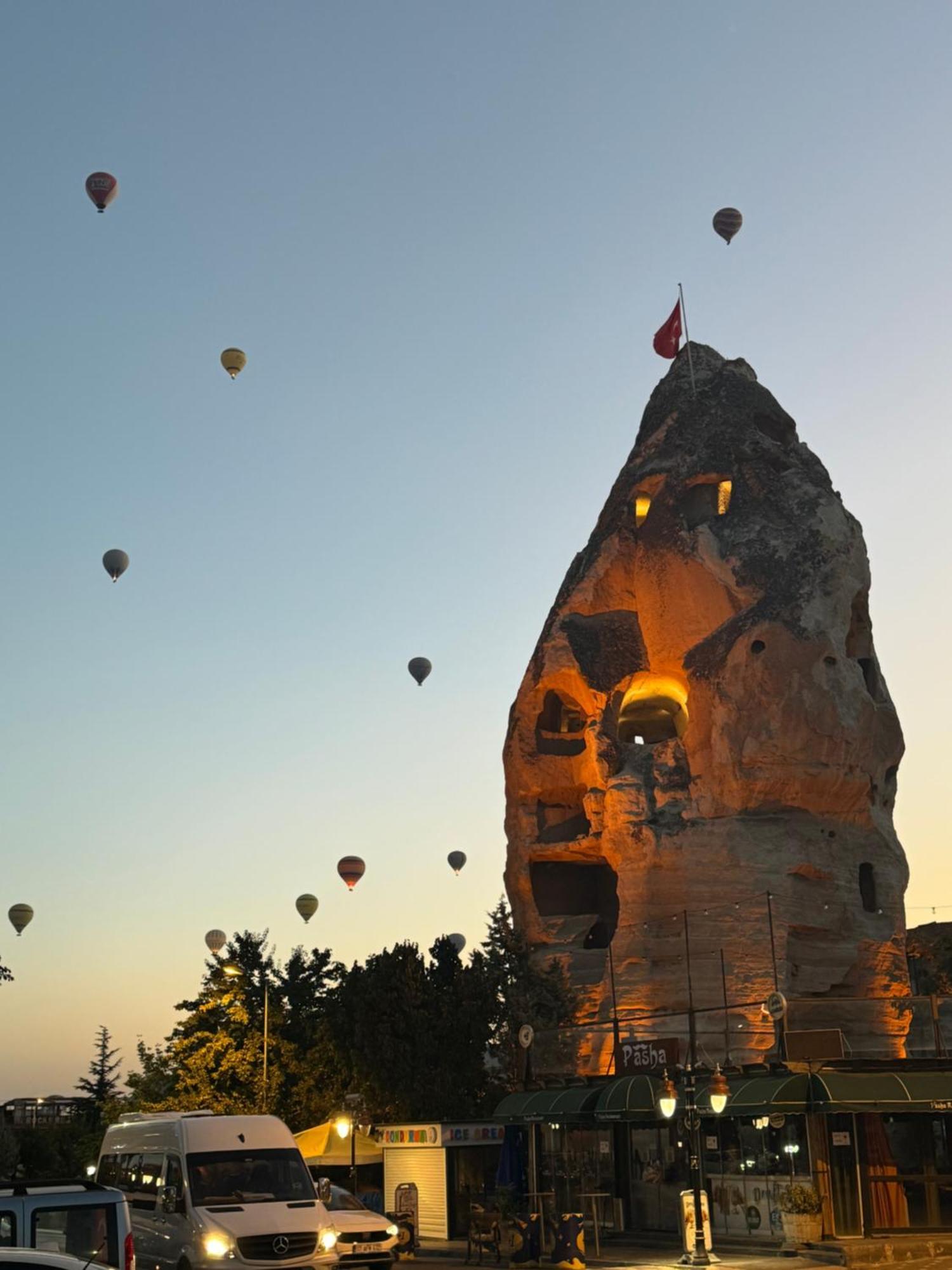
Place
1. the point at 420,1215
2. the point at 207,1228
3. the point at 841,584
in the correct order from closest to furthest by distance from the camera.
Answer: the point at 207,1228 → the point at 420,1215 → the point at 841,584

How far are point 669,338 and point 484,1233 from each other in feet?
178

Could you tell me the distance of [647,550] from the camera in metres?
70.5

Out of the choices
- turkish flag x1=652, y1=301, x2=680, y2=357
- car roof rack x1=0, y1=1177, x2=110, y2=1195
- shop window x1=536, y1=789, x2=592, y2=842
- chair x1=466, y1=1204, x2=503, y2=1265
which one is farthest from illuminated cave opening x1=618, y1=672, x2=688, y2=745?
car roof rack x1=0, y1=1177, x2=110, y2=1195

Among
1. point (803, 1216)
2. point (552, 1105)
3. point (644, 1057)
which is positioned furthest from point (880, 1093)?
point (644, 1057)

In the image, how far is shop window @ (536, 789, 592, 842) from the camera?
235 feet

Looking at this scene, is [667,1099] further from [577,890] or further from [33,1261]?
[577,890]

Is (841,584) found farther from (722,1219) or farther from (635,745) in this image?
(722,1219)

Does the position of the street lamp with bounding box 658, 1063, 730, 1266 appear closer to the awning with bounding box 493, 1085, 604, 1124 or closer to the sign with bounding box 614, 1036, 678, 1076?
the awning with bounding box 493, 1085, 604, 1124

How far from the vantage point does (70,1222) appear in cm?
1536

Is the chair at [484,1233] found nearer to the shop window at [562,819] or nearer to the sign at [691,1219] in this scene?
the sign at [691,1219]

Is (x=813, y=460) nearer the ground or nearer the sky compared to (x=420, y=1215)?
nearer the sky

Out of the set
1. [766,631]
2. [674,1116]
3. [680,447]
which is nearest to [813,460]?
[680,447]

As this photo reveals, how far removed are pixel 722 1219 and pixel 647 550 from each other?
41.1 metres

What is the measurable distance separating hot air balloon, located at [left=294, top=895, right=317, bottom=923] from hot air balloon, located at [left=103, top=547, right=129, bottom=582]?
23.4 meters
